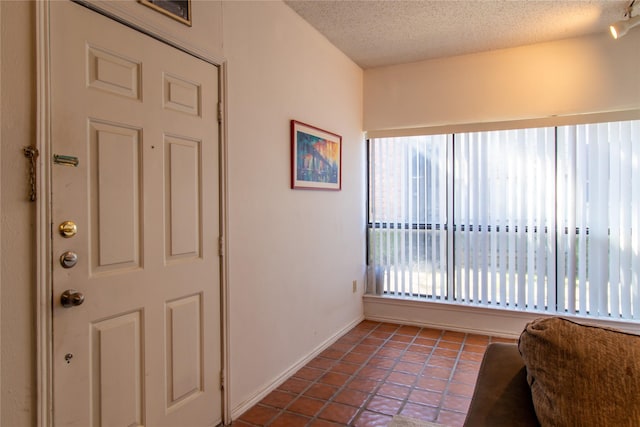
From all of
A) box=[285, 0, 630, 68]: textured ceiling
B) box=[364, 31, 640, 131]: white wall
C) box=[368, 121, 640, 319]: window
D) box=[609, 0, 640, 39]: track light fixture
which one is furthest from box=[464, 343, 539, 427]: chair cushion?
box=[364, 31, 640, 131]: white wall

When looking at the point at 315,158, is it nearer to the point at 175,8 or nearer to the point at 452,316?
the point at 175,8

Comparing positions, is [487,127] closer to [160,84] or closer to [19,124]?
[160,84]

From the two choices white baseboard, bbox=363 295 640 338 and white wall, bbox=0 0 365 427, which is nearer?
white wall, bbox=0 0 365 427

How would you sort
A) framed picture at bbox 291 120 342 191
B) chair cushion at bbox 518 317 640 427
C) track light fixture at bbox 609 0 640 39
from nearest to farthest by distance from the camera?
chair cushion at bbox 518 317 640 427 → track light fixture at bbox 609 0 640 39 → framed picture at bbox 291 120 342 191

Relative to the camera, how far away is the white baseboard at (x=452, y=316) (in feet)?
12.1

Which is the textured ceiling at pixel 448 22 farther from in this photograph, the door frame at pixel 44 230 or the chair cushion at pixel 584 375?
the chair cushion at pixel 584 375

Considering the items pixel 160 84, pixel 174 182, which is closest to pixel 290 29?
pixel 160 84

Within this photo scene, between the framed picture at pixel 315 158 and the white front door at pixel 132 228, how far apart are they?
874mm

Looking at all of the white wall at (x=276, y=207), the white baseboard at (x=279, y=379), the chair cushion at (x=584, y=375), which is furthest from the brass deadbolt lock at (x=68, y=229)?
the chair cushion at (x=584, y=375)

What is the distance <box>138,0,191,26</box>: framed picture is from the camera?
5.90ft

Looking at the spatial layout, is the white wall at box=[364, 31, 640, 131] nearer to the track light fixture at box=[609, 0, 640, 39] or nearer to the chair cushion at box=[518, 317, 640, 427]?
the track light fixture at box=[609, 0, 640, 39]

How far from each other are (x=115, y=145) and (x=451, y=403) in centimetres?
243

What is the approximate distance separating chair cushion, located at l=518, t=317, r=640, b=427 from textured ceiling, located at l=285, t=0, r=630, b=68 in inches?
103

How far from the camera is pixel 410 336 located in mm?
3787
